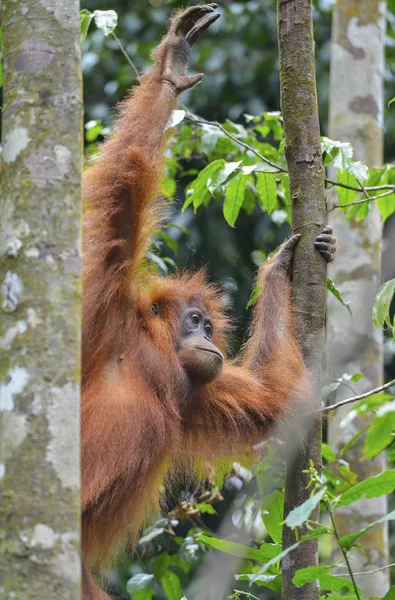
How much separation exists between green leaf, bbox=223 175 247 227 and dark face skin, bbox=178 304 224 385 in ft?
1.91

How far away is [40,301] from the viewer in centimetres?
227

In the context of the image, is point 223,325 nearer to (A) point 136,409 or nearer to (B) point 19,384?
(A) point 136,409

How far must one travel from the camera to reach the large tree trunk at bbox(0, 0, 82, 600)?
2.08 meters

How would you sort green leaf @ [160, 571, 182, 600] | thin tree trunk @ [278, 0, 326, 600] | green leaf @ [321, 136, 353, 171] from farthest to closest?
green leaf @ [160, 571, 182, 600], green leaf @ [321, 136, 353, 171], thin tree trunk @ [278, 0, 326, 600]

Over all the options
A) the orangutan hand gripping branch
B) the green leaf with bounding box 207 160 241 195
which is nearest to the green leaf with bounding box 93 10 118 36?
the orangutan hand gripping branch

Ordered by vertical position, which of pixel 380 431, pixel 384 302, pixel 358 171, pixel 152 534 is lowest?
pixel 152 534

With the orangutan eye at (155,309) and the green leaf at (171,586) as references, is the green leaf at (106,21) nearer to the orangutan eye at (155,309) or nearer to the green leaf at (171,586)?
the orangutan eye at (155,309)

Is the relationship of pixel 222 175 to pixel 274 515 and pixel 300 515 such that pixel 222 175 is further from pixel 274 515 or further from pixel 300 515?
pixel 300 515

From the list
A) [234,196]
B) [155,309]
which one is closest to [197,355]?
[155,309]

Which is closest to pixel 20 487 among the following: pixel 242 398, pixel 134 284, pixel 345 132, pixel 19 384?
pixel 19 384

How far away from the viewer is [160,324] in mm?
4363

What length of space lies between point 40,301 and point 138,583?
9.72 feet

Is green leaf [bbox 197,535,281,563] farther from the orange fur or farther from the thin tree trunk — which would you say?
the orange fur

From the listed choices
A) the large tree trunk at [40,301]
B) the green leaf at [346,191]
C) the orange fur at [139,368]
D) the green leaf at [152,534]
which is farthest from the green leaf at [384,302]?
the green leaf at [152,534]
